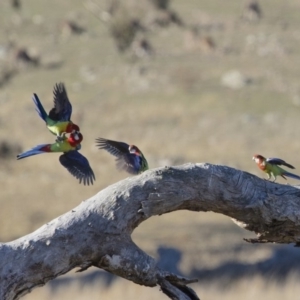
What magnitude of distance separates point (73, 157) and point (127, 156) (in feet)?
1.02

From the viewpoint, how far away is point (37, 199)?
19.2 meters

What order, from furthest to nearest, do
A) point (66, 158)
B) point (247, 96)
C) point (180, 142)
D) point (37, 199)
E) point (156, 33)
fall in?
1. point (156, 33)
2. point (247, 96)
3. point (180, 142)
4. point (37, 199)
5. point (66, 158)

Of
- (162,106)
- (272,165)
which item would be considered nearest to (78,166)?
(272,165)

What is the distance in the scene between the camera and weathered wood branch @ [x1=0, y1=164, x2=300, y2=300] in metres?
4.26

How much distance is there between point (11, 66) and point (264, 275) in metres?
18.0

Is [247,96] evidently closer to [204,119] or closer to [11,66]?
[204,119]

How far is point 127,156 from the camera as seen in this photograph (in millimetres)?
4676

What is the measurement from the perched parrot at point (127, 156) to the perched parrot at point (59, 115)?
194mm

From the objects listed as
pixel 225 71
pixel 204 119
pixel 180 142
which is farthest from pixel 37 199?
pixel 225 71

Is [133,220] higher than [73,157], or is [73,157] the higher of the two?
[73,157]

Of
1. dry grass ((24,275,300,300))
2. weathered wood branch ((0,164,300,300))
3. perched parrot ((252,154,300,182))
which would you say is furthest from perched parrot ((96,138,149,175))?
dry grass ((24,275,300,300))

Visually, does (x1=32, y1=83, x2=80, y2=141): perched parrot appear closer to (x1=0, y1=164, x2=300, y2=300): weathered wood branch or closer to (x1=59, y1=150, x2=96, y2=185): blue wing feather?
(x1=59, y1=150, x2=96, y2=185): blue wing feather

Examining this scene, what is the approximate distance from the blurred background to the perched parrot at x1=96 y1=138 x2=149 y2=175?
5198 mm

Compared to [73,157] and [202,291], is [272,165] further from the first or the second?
[202,291]
